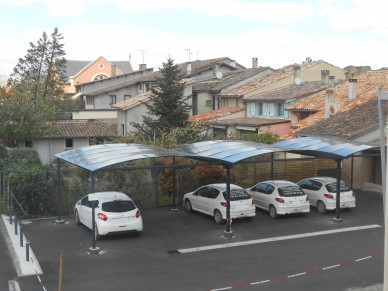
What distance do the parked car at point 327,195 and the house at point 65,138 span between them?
71.4ft

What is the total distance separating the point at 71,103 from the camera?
68000 mm

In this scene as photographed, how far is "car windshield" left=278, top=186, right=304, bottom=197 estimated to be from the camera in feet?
70.8

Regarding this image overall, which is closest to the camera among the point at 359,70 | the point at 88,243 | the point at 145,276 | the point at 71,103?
the point at 145,276

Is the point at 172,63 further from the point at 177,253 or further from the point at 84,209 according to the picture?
the point at 177,253

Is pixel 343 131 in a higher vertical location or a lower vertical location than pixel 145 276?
higher

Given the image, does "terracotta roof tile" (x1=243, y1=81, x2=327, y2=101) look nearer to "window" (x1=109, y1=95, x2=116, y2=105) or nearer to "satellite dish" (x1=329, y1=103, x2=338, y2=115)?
"satellite dish" (x1=329, y1=103, x2=338, y2=115)

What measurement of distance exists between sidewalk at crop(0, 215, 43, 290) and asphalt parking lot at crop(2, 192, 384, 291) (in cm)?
26

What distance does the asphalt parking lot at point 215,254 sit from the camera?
44.5ft

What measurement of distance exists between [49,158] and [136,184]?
17.8m

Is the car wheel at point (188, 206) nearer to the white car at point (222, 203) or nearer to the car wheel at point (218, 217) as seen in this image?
the white car at point (222, 203)

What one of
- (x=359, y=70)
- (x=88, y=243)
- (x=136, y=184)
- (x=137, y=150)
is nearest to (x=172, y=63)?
(x=136, y=184)

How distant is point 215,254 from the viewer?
16.3 meters

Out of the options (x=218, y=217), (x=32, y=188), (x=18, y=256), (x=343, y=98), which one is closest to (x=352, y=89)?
(x=343, y=98)

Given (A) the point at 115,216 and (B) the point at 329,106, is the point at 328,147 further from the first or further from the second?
(B) the point at 329,106
